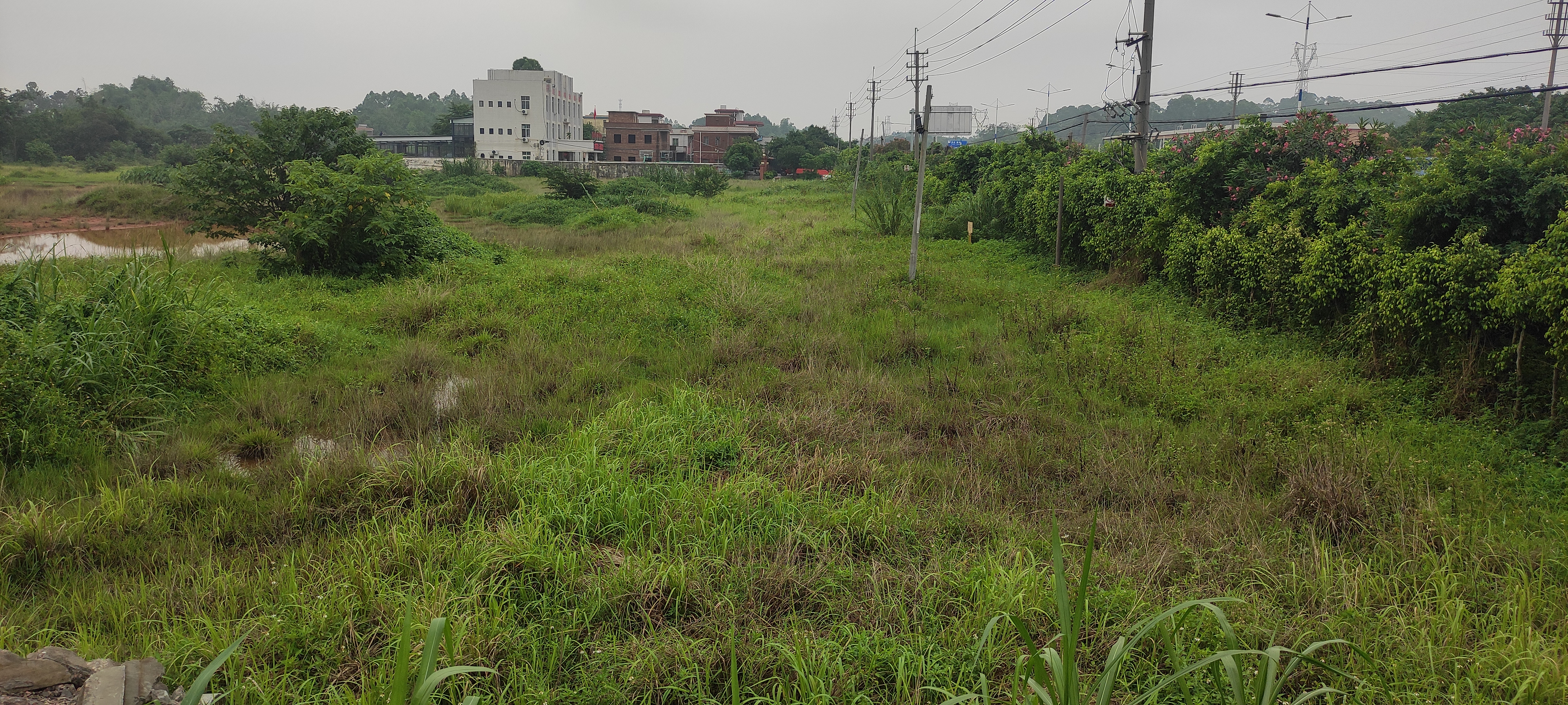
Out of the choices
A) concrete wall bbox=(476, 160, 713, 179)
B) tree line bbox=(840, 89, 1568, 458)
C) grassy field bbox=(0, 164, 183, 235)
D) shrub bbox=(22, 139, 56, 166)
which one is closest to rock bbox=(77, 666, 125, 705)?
tree line bbox=(840, 89, 1568, 458)

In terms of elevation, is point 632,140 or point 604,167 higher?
point 632,140

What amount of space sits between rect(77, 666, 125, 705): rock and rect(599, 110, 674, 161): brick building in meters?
67.5

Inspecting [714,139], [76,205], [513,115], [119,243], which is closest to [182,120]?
[513,115]

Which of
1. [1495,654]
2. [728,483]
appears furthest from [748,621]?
[1495,654]

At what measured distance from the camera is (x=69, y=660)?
282 cm

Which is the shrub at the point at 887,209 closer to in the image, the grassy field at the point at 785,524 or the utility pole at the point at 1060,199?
the utility pole at the point at 1060,199

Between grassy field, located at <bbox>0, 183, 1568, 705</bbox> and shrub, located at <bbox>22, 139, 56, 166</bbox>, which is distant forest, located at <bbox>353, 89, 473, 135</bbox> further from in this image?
grassy field, located at <bbox>0, 183, 1568, 705</bbox>

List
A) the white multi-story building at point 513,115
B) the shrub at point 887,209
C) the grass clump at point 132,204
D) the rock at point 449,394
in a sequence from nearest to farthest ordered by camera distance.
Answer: the rock at point 449,394 < the shrub at point 887,209 < the grass clump at point 132,204 < the white multi-story building at point 513,115

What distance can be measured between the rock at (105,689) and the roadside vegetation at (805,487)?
237mm


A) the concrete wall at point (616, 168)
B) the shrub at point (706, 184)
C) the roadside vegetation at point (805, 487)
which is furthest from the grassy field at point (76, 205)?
the concrete wall at point (616, 168)

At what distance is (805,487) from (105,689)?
319 cm

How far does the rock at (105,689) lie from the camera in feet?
8.74

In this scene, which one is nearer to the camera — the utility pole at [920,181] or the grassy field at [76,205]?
the utility pole at [920,181]

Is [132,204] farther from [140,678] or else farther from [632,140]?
[632,140]
